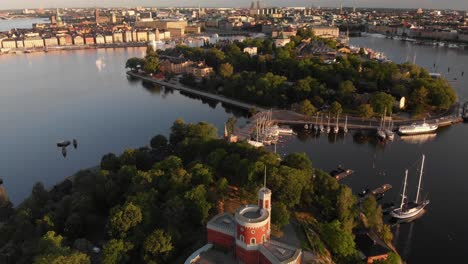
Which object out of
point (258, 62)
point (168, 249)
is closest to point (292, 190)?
point (168, 249)

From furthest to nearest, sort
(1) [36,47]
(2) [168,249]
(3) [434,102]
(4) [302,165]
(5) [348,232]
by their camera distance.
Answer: (1) [36,47]
(3) [434,102]
(4) [302,165]
(5) [348,232]
(2) [168,249]

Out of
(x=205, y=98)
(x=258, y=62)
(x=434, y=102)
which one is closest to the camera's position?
(x=434, y=102)

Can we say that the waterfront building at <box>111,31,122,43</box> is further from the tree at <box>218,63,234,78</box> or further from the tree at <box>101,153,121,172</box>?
the tree at <box>101,153,121,172</box>

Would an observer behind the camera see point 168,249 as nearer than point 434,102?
Yes

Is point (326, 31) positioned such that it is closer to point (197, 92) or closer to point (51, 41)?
point (197, 92)

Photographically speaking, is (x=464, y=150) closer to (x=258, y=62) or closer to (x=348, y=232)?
(x=348, y=232)

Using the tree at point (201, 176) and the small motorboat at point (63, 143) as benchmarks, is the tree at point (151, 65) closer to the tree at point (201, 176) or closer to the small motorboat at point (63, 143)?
the small motorboat at point (63, 143)
